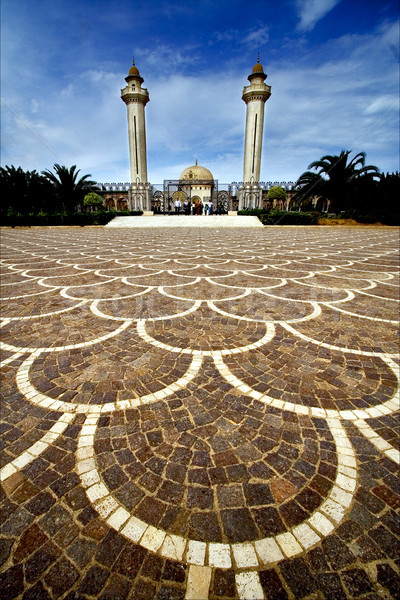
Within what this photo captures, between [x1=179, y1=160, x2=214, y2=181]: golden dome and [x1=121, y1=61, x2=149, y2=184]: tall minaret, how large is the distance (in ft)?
48.5

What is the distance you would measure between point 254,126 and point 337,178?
64.5ft

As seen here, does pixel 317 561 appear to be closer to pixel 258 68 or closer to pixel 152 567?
pixel 152 567

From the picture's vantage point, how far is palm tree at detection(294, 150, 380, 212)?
29.4 m

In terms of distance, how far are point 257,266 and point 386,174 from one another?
3023 centimetres

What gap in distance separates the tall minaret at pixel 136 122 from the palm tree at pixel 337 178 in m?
24.9

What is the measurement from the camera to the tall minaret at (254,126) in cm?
4234

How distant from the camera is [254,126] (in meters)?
43.2

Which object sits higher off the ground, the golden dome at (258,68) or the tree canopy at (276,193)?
the golden dome at (258,68)

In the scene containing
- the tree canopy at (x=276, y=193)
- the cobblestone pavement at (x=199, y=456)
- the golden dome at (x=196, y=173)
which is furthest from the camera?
the golden dome at (x=196, y=173)

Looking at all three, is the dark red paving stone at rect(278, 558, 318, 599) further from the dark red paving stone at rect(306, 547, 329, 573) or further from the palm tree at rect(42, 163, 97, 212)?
the palm tree at rect(42, 163, 97, 212)

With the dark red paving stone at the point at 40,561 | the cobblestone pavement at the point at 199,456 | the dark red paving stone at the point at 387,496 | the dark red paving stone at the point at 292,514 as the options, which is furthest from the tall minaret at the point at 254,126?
the dark red paving stone at the point at 40,561

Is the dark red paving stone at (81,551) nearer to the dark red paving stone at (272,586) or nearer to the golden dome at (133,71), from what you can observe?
the dark red paving stone at (272,586)

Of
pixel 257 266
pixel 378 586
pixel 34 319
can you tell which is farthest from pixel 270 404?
pixel 257 266

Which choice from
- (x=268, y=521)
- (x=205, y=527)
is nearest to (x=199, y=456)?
(x=205, y=527)
